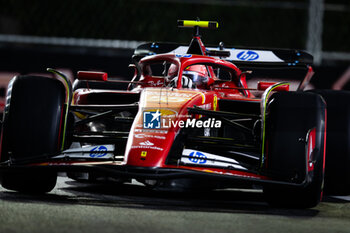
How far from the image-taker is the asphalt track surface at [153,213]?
13.0 feet

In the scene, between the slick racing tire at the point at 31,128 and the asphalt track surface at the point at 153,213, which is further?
the slick racing tire at the point at 31,128

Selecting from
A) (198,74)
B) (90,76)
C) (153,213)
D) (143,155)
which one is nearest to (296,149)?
(143,155)

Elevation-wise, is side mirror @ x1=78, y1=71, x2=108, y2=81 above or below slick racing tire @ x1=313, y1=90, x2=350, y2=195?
above

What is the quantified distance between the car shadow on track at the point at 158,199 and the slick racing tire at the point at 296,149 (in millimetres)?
121

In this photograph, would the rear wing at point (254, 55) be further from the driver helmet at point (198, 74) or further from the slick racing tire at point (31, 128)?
the slick racing tire at point (31, 128)

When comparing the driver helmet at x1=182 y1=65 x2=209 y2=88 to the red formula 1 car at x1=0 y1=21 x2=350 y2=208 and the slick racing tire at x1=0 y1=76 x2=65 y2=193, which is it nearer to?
the red formula 1 car at x1=0 y1=21 x2=350 y2=208

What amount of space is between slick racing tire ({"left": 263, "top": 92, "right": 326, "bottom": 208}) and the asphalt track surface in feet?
0.42

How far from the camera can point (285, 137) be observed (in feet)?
17.4

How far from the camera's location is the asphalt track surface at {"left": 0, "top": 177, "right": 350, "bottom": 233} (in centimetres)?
397

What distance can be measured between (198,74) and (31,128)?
2.18 m

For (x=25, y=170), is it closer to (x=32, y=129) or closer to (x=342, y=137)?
(x=32, y=129)

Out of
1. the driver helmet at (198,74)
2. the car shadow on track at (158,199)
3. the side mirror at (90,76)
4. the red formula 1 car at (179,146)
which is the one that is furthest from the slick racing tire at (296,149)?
the side mirror at (90,76)

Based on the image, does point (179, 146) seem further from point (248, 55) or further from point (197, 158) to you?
point (248, 55)

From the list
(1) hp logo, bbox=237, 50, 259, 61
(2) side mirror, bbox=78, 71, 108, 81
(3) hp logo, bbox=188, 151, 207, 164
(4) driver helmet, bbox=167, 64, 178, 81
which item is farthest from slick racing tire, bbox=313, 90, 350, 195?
(1) hp logo, bbox=237, 50, 259, 61
